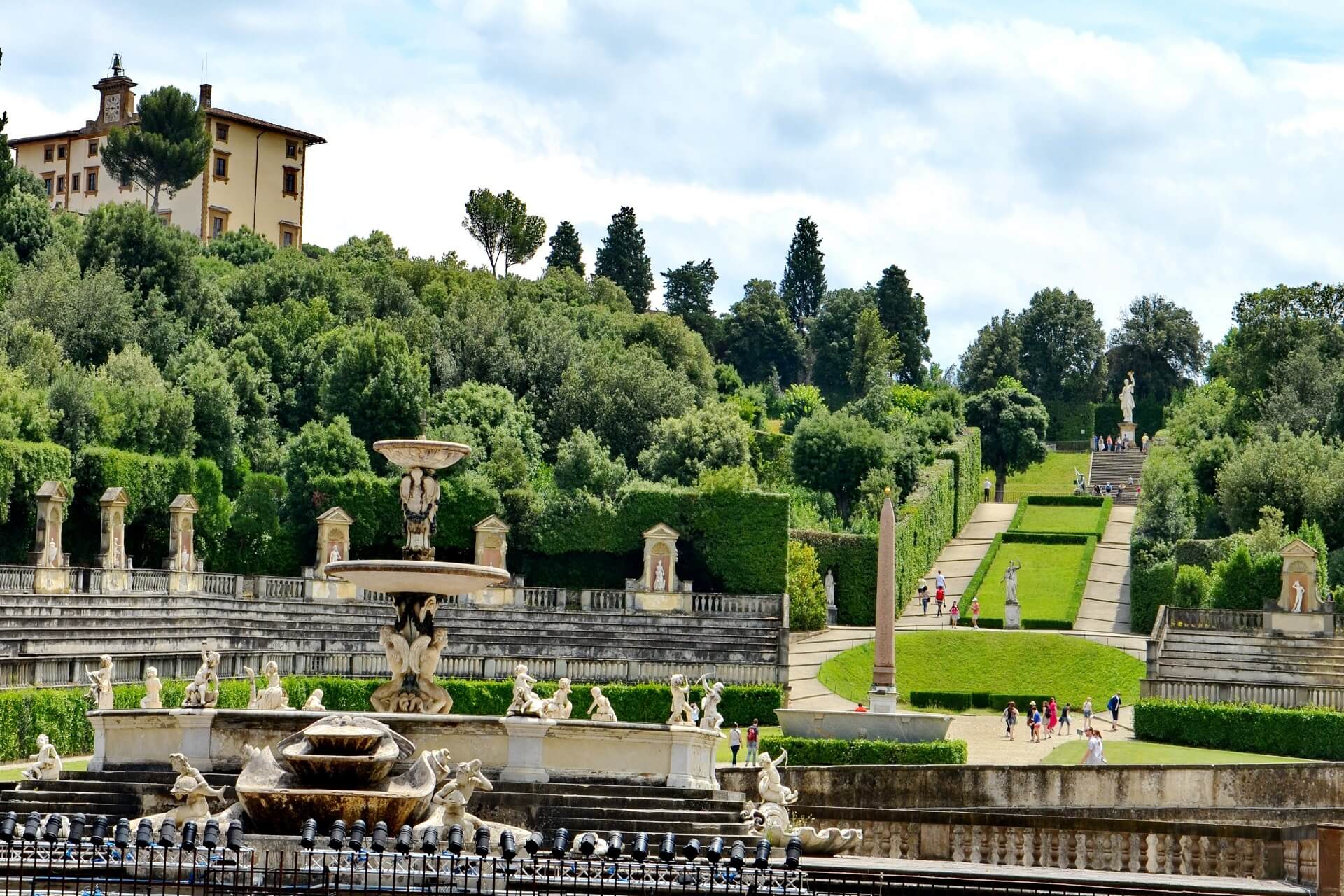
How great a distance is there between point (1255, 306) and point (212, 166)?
147ft

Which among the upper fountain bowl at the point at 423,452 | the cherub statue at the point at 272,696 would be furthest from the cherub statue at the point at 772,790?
the cherub statue at the point at 272,696

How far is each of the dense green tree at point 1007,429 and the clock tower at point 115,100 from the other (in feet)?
131

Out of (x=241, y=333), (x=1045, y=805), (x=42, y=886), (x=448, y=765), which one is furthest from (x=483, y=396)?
(x=42, y=886)

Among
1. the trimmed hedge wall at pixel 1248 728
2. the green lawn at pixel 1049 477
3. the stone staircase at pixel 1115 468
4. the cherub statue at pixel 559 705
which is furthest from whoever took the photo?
the green lawn at pixel 1049 477

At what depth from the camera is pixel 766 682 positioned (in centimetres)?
4931

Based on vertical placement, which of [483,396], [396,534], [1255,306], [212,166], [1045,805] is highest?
[212,166]

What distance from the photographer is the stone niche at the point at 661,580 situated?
2152 inches

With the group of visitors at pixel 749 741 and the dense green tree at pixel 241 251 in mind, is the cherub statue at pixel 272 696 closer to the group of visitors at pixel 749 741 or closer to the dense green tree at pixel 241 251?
the group of visitors at pixel 749 741

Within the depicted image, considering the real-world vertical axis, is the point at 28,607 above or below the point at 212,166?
below

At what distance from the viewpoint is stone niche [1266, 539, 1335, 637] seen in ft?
169

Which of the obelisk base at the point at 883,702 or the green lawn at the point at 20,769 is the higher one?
the obelisk base at the point at 883,702

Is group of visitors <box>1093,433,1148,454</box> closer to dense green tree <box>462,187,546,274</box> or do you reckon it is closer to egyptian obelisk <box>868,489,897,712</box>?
dense green tree <box>462,187,546,274</box>

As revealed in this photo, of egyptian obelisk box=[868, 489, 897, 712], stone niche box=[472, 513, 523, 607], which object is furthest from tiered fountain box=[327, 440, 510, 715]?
stone niche box=[472, 513, 523, 607]

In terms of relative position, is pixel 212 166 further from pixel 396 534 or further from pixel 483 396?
pixel 396 534
